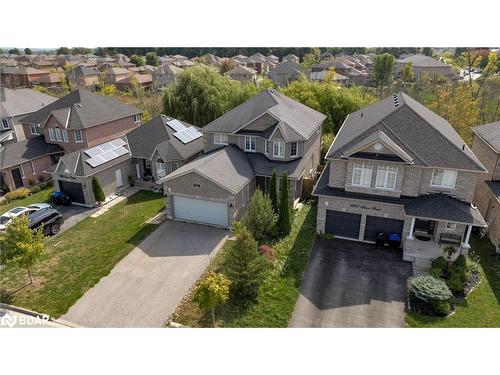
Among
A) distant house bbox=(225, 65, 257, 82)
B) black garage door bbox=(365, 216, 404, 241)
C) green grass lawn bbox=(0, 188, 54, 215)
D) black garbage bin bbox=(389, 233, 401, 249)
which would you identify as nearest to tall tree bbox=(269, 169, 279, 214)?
black garage door bbox=(365, 216, 404, 241)

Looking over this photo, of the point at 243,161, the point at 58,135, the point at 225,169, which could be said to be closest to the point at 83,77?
the point at 58,135

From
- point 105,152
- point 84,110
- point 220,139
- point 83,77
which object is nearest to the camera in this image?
point 220,139

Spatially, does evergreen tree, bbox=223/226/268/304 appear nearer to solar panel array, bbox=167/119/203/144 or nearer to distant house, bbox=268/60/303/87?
solar panel array, bbox=167/119/203/144

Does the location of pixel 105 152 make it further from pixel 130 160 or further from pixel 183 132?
pixel 183 132

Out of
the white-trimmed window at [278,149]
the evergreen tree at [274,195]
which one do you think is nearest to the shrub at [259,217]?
the evergreen tree at [274,195]

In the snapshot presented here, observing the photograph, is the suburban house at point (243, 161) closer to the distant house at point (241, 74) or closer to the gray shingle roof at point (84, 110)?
the gray shingle roof at point (84, 110)

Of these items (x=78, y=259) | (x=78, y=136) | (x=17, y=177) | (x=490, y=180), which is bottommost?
(x=78, y=259)
